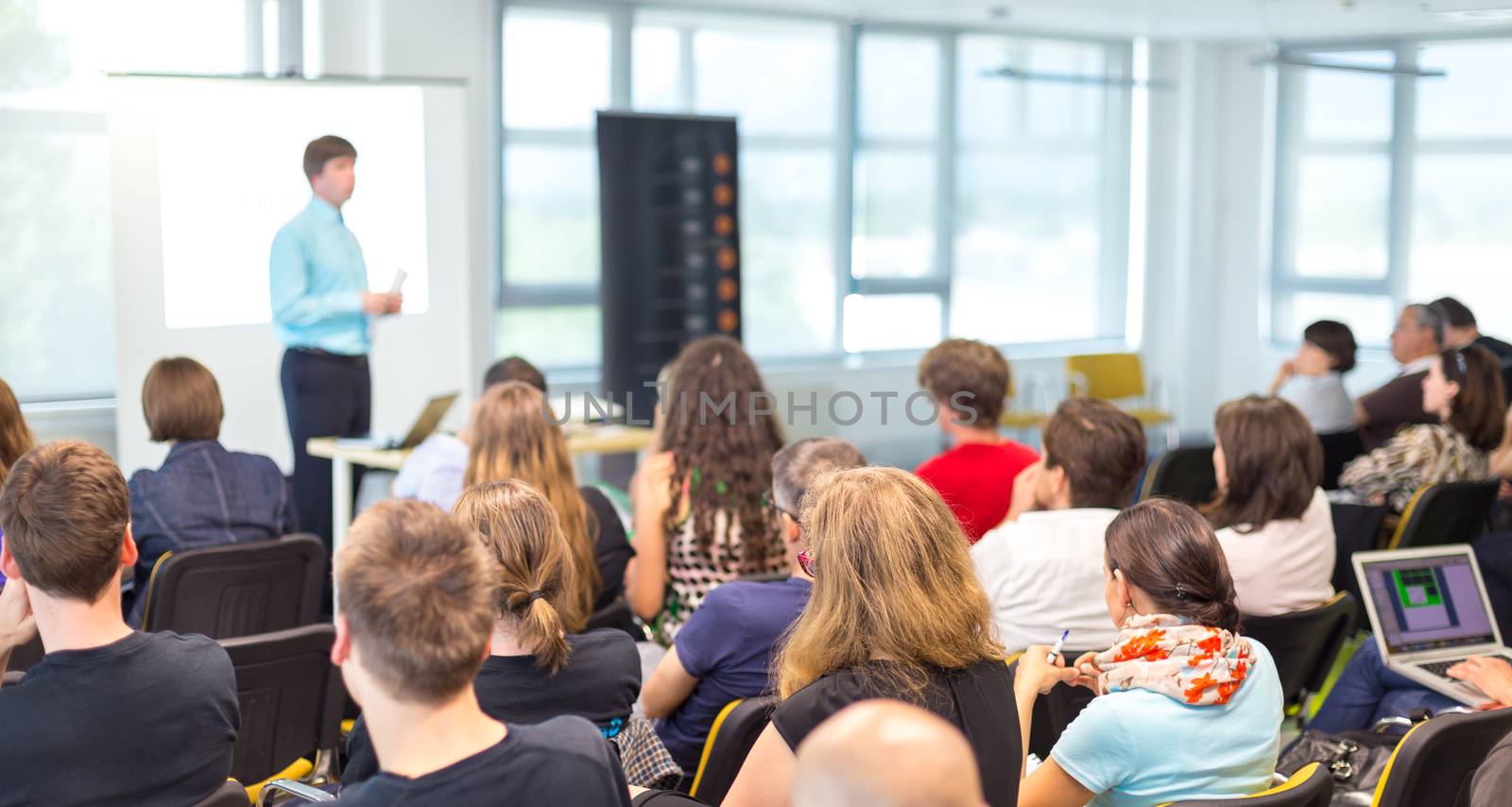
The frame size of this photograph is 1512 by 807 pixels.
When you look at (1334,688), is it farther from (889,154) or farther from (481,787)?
(889,154)

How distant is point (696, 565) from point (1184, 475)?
2.51 metres

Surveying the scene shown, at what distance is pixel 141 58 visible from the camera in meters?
5.91

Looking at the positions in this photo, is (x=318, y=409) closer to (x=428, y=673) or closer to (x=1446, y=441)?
(x=1446, y=441)

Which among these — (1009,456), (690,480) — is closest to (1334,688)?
(1009,456)

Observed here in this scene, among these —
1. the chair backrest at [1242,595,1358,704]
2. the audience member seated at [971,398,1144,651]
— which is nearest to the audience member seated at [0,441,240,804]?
the audience member seated at [971,398,1144,651]

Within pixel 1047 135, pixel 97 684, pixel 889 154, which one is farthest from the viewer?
pixel 1047 135

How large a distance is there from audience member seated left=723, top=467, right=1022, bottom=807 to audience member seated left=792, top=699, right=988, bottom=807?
2.45 ft

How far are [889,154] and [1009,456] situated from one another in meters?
5.38

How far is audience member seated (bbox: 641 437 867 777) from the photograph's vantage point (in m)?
2.46

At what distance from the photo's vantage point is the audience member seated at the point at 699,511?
3.35 m

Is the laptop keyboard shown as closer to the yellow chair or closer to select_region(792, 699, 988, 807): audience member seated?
select_region(792, 699, 988, 807): audience member seated

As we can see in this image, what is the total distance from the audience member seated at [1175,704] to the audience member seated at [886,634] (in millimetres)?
162

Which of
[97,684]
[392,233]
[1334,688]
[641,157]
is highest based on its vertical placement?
[641,157]

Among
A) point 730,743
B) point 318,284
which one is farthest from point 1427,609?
point 318,284
